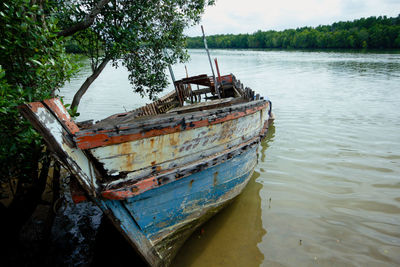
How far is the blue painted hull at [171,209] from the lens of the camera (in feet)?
7.30

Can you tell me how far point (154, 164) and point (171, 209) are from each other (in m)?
0.60

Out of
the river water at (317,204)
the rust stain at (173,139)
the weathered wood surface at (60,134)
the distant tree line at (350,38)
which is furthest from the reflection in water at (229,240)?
the distant tree line at (350,38)

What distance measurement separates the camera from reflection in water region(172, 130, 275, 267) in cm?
304

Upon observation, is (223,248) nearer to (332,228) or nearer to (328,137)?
(332,228)

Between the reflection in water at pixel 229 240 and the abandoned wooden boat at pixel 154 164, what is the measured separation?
0.48 m

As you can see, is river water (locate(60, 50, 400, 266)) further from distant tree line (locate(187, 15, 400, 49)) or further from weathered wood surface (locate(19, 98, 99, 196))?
distant tree line (locate(187, 15, 400, 49))

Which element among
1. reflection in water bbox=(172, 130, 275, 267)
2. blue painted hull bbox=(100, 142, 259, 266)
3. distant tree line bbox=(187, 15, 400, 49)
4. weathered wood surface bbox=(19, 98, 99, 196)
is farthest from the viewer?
distant tree line bbox=(187, 15, 400, 49)

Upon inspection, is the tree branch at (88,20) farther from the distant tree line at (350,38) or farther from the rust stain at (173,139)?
the distant tree line at (350,38)

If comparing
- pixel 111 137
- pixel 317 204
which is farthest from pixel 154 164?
pixel 317 204

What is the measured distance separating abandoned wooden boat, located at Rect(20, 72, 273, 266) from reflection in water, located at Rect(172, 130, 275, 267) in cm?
48

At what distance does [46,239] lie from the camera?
3232 mm

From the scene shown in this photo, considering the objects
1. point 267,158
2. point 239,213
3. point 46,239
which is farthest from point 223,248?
point 267,158

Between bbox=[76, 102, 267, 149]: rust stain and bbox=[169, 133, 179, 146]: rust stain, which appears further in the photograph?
bbox=[169, 133, 179, 146]: rust stain

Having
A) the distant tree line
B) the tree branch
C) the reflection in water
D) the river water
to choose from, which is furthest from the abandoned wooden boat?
the distant tree line
